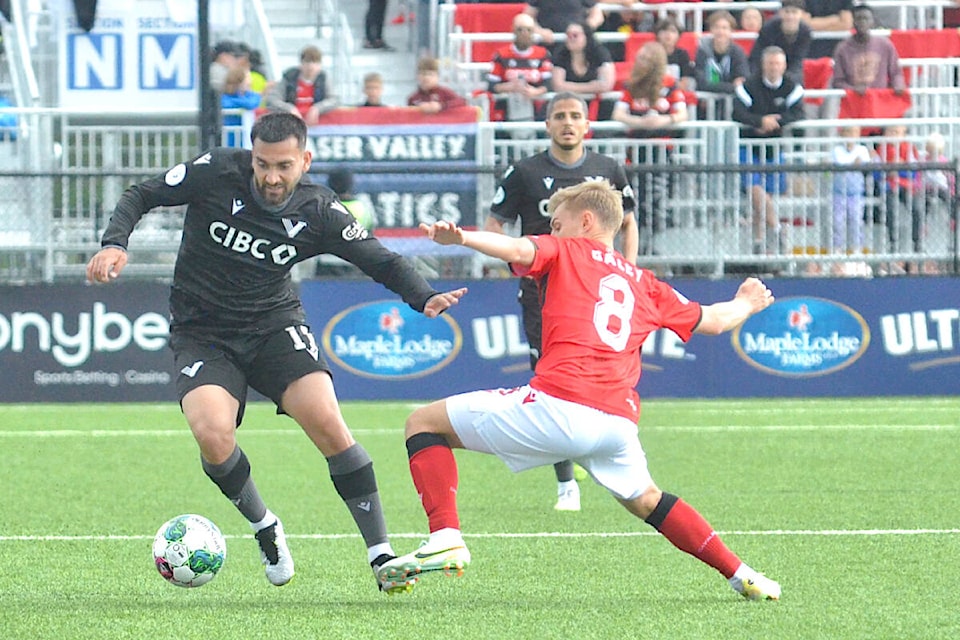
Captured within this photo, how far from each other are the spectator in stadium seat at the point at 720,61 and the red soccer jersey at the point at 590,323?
11880mm

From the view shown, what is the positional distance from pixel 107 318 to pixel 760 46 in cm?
761

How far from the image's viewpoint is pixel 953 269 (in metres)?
15.5

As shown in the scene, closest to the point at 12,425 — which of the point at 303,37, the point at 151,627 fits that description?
the point at 151,627

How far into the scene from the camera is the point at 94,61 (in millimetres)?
17969

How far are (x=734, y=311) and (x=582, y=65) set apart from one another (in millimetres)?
11538

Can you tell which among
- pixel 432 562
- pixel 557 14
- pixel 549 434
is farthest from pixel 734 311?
pixel 557 14

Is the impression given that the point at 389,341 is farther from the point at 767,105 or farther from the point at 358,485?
the point at 358,485

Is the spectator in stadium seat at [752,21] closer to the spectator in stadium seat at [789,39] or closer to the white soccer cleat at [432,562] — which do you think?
the spectator in stadium seat at [789,39]

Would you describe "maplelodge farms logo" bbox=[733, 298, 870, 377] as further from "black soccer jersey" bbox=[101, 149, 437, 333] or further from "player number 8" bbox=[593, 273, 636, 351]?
"player number 8" bbox=[593, 273, 636, 351]

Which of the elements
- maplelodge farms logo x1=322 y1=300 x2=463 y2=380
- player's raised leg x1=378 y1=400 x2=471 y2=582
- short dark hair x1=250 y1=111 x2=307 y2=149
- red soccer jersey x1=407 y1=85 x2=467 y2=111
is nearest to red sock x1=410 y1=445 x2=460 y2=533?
player's raised leg x1=378 y1=400 x2=471 y2=582

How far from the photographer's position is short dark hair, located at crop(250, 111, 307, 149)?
21.1ft

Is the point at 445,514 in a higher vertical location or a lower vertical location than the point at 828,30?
lower

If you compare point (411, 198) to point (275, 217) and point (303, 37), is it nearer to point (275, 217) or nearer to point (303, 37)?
point (303, 37)

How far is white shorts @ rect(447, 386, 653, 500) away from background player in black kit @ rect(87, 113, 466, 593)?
2.06 feet
